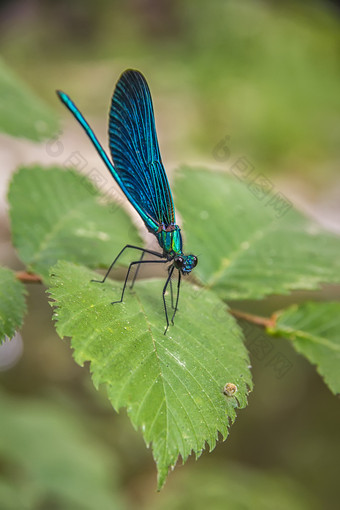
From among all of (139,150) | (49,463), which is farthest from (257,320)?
(49,463)

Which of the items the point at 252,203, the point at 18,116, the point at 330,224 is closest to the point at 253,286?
the point at 252,203

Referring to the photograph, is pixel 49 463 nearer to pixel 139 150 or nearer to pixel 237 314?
pixel 237 314

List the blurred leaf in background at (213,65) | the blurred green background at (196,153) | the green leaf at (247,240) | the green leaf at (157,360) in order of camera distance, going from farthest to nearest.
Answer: the blurred leaf in background at (213,65)
the blurred green background at (196,153)
the green leaf at (247,240)
the green leaf at (157,360)

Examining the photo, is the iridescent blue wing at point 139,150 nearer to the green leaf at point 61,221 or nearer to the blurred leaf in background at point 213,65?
the green leaf at point 61,221

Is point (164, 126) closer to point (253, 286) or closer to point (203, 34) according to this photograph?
point (203, 34)

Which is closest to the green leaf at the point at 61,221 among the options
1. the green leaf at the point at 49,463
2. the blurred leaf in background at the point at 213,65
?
the green leaf at the point at 49,463

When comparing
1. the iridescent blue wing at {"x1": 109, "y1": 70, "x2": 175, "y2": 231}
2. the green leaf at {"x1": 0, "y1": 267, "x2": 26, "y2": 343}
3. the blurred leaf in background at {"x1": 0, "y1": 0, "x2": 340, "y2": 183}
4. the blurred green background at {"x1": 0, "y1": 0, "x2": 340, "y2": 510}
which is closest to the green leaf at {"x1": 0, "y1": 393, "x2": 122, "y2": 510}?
the blurred green background at {"x1": 0, "y1": 0, "x2": 340, "y2": 510}
